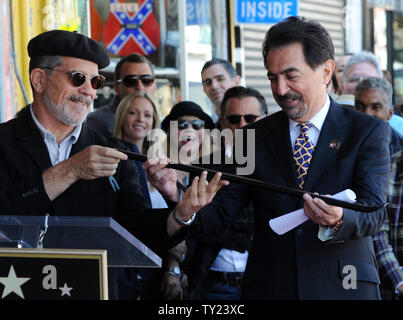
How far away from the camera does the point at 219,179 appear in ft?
11.0

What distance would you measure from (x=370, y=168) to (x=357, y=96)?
225 cm

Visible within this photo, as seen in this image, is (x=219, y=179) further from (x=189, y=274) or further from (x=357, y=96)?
(x=357, y=96)

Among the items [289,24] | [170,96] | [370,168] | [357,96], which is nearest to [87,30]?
Result: [170,96]

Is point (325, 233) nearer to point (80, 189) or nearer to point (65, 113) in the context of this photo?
point (80, 189)

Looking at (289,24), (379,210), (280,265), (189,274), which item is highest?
(289,24)

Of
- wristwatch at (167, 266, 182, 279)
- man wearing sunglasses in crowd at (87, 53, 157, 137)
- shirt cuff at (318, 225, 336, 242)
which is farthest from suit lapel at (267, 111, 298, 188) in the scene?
man wearing sunglasses in crowd at (87, 53, 157, 137)

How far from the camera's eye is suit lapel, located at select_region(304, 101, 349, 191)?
3.52 meters

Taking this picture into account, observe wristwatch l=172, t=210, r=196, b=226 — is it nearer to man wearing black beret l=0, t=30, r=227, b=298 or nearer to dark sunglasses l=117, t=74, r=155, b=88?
man wearing black beret l=0, t=30, r=227, b=298

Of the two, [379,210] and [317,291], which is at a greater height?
[379,210]

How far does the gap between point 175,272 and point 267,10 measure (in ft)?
19.6

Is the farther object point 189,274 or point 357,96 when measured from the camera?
point 357,96

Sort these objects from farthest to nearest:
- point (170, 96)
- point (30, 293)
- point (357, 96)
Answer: point (170, 96) → point (357, 96) → point (30, 293)

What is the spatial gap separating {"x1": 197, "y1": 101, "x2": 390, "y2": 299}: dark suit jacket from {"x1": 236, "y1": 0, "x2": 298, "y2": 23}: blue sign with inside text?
6.83 m

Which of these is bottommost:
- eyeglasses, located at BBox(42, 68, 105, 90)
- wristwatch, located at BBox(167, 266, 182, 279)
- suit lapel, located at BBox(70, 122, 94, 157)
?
wristwatch, located at BBox(167, 266, 182, 279)
